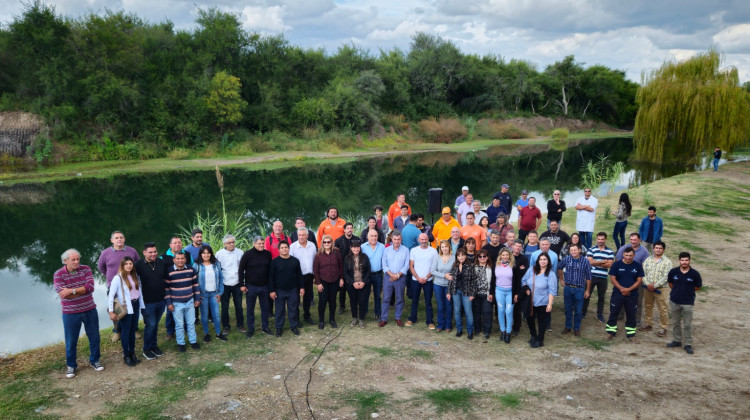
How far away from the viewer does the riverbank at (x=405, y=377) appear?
5.27 m

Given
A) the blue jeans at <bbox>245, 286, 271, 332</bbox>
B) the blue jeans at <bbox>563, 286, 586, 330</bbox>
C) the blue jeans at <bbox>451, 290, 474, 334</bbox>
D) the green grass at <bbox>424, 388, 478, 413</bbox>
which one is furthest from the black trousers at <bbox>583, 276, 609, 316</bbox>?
the blue jeans at <bbox>245, 286, 271, 332</bbox>

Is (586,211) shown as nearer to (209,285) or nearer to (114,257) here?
(209,285)

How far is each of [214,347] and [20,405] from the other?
233cm

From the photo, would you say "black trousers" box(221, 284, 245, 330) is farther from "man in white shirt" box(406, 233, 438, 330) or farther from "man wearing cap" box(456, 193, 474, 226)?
"man wearing cap" box(456, 193, 474, 226)

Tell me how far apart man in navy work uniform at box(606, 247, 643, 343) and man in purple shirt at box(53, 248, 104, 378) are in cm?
725

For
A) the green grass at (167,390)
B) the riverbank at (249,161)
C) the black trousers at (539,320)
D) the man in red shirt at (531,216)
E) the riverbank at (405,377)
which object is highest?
the riverbank at (249,161)

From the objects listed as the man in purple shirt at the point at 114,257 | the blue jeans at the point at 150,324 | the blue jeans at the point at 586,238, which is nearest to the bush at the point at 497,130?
the blue jeans at the point at 586,238

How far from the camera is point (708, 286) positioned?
9258 mm

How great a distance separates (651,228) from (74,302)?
34.3 ft

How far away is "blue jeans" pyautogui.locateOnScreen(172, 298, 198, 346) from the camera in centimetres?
672

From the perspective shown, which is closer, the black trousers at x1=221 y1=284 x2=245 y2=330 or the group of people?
the group of people

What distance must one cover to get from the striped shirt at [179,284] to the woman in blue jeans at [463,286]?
384 cm

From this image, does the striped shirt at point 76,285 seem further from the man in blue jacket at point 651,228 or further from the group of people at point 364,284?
the man in blue jacket at point 651,228

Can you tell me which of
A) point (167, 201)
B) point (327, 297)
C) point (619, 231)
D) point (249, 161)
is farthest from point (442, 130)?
point (327, 297)
